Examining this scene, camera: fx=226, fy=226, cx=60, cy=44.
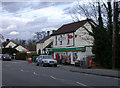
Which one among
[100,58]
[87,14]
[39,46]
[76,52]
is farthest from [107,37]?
[39,46]

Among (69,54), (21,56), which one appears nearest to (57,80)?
(69,54)

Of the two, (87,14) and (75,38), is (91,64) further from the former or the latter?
(75,38)

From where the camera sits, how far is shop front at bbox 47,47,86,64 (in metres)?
32.8

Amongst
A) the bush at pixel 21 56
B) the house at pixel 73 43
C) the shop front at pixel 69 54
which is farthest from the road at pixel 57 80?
the bush at pixel 21 56

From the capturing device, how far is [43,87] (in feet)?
38.9

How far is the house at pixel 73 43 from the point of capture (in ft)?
106

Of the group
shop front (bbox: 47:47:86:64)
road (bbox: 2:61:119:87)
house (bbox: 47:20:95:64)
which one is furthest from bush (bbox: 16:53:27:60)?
road (bbox: 2:61:119:87)

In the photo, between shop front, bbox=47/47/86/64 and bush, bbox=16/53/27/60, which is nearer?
shop front, bbox=47/47/86/64

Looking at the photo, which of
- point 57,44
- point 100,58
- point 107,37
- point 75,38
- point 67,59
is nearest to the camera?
point 107,37

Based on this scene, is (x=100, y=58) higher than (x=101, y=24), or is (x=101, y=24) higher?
(x=101, y=24)

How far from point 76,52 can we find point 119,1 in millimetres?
11180

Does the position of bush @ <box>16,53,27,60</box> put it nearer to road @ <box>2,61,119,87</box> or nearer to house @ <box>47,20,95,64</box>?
house @ <box>47,20,95,64</box>

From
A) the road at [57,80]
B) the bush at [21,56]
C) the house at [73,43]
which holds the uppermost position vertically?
the house at [73,43]

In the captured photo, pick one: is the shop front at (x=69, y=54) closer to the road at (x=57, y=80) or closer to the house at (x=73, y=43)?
the house at (x=73, y=43)
